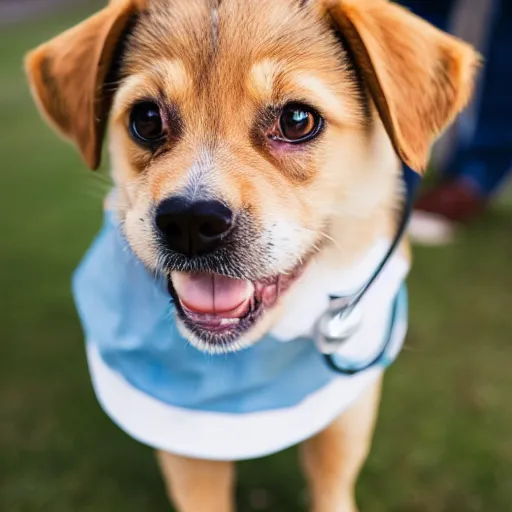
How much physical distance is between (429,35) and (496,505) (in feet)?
4.14

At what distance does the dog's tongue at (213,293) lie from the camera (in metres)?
1.43

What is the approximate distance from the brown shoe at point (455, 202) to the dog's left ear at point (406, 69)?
2125 mm

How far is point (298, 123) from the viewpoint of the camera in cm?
142

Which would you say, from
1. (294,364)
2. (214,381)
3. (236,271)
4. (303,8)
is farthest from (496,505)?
(303,8)

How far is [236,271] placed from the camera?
1377 millimetres

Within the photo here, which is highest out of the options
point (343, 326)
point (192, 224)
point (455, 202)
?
point (192, 224)

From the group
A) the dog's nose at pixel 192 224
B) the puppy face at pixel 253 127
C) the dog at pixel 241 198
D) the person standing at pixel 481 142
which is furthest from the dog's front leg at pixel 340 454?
the person standing at pixel 481 142

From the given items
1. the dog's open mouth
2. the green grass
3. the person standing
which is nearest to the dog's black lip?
the dog's open mouth

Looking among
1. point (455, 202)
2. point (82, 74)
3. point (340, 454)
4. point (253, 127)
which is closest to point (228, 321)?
point (253, 127)

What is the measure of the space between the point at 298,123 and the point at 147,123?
0.32m

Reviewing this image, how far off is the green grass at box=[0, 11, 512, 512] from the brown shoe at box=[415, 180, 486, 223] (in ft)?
0.35

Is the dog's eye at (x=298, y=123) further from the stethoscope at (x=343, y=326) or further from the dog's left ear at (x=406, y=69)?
the stethoscope at (x=343, y=326)

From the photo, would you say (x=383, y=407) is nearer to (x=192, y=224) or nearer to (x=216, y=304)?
(x=216, y=304)

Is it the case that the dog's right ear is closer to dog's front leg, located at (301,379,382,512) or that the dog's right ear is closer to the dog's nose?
the dog's nose
